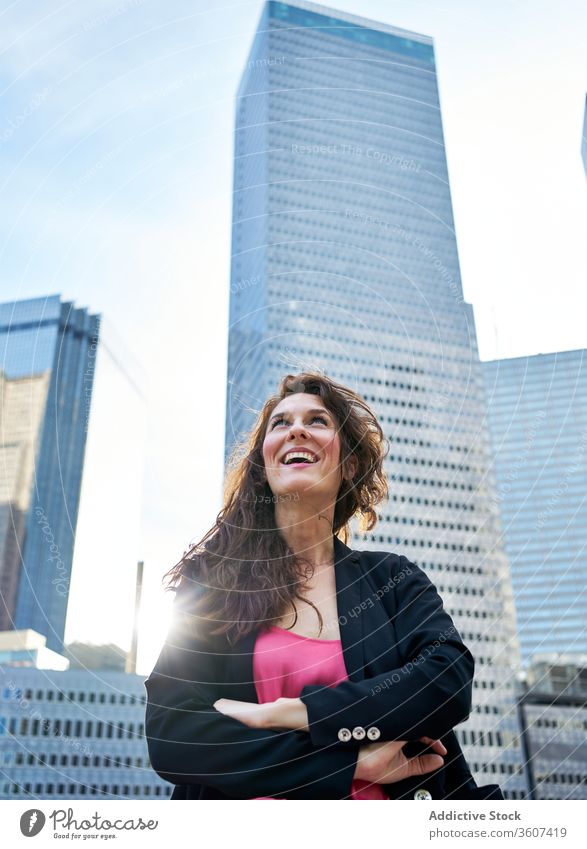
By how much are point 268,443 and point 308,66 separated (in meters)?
58.5

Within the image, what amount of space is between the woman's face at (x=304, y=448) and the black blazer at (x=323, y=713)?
2.35ft

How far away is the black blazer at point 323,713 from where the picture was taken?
10.5 feet

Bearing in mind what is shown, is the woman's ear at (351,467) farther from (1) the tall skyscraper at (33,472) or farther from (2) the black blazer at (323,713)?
(1) the tall skyscraper at (33,472)

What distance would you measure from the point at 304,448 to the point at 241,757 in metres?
1.52

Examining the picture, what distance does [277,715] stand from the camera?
323 centimetres

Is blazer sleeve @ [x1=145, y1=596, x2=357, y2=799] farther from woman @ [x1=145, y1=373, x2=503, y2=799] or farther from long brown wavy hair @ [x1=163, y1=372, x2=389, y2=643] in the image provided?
long brown wavy hair @ [x1=163, y1=372, x2=389, y2=643]

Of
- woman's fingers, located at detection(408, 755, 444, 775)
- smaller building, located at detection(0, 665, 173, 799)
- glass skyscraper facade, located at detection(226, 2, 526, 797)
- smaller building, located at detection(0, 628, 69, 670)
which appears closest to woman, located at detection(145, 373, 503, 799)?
woman's fingers, located at detection(408, 755, 444, 775)

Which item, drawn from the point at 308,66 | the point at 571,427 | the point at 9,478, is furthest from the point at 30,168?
the point at 571,427

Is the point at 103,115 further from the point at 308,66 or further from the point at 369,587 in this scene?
the point at 308,66

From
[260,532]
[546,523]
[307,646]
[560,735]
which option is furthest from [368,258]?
[546,523]

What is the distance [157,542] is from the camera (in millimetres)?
5949

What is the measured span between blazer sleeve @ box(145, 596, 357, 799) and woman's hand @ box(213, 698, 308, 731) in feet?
0.08

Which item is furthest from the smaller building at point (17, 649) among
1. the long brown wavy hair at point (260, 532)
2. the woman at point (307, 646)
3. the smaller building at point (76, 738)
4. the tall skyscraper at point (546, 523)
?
the woman at point (307, 646)

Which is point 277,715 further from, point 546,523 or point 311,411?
point 546,523
